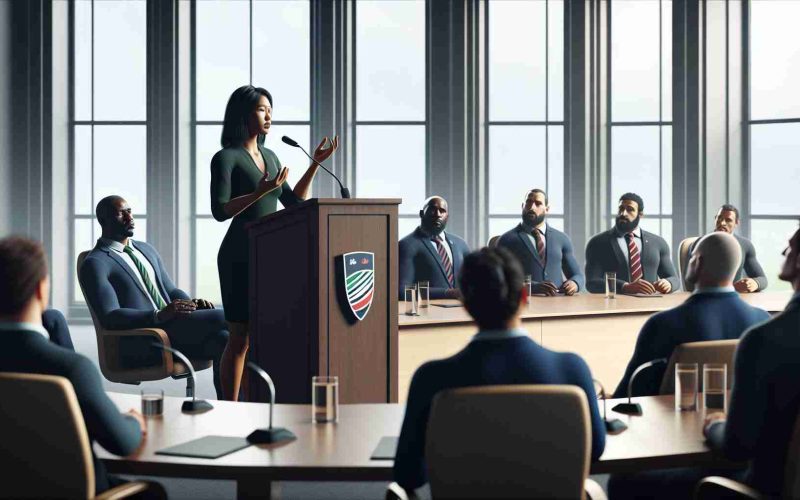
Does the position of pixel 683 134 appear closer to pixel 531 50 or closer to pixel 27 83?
pixel 531 50

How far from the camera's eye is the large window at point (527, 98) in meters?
10.3

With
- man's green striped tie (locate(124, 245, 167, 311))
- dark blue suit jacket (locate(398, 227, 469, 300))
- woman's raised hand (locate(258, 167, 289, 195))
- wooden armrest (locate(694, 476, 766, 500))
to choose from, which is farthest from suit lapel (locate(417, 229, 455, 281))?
wooden armrest (locate(694, 476, 766, 500))

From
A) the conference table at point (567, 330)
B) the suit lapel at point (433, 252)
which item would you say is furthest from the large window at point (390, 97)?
the conference table at point (567, 330)

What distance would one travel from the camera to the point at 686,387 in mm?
2832

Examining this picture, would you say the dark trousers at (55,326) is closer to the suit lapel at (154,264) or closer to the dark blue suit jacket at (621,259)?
the suit lapel at (154,264)

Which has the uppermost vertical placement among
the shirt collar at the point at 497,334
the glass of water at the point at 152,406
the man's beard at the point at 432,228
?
the man's beard at the point at 432,228

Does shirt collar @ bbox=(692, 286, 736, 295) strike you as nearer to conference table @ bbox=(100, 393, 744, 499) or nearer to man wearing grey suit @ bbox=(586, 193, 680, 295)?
conference table @ bbox=(100, 393, 744, 499)

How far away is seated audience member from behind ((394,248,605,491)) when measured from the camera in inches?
82.0

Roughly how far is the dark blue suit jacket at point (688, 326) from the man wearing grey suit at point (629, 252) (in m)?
3.46

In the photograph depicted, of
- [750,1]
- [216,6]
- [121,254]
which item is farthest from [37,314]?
[750,1]

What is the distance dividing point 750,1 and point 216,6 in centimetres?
613

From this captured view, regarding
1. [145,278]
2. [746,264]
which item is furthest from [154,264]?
[746,264]

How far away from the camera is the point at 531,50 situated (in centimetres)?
1035

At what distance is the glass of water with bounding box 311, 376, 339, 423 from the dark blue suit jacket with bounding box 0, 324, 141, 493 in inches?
23.5
